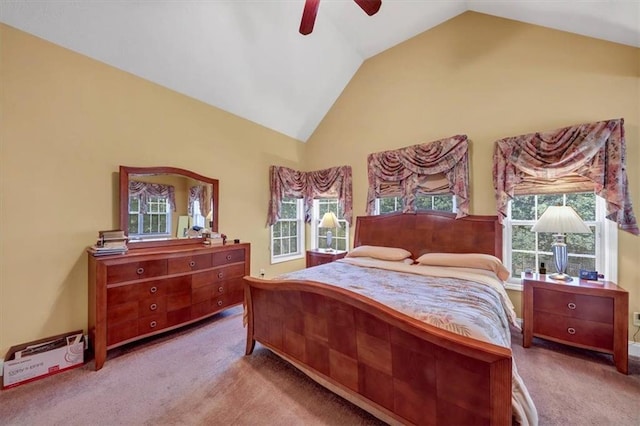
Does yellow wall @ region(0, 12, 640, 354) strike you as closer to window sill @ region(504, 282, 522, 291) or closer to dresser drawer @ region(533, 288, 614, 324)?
window sill @ region(504, 282, 522, 291)

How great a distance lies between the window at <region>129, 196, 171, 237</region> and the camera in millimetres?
2650

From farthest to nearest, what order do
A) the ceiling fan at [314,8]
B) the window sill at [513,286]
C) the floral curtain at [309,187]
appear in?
1. the floral curtain at [309,187]
2. the window sill at [513,286]
3. the ceiling fan at [314,8]

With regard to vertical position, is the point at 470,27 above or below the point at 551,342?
above

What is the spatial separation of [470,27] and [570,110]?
1.54 m

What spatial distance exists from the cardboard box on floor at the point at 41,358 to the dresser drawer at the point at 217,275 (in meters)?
1.00

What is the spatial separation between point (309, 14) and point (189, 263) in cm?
269

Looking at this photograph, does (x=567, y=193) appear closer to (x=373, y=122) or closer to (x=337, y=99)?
(x=373, y=122)

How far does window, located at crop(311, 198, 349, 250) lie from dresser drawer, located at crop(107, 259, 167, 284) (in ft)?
8.84

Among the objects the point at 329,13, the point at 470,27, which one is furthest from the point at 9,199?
the point at 470,27

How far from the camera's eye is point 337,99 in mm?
4355

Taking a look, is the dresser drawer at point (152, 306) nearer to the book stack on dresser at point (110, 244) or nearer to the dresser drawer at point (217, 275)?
the dresser drawer at point (217, 275)

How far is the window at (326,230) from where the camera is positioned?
4363mm

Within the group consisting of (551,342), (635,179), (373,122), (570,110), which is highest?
(373,122)

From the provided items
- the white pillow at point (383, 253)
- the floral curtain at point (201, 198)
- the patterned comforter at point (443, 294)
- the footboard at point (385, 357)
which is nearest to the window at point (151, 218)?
the floral curtain at point (201, 198)
